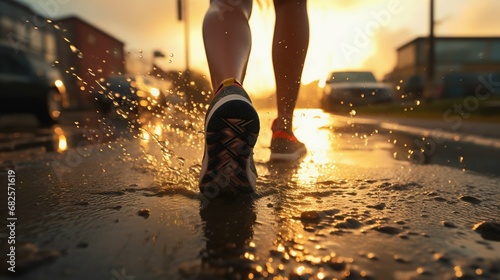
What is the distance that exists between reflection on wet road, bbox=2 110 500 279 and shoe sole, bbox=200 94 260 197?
84mm

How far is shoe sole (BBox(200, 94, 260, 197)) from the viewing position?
4.70ft

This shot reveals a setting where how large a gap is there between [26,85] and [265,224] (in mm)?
7210

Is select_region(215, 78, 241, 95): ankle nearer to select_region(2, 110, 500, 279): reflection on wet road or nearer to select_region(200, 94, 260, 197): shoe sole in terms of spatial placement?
select_region(200, 94, 260, 197): shoe sole

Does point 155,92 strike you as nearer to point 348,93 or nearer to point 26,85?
point 26,85

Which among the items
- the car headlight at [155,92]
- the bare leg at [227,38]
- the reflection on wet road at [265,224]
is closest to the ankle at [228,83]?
the bare leg at [227,38]

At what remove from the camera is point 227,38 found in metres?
1.78

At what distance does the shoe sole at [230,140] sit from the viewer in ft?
4.70

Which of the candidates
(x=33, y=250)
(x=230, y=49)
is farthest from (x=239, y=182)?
(x=33, y=250)

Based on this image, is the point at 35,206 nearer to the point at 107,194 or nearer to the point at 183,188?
the point at 107,194

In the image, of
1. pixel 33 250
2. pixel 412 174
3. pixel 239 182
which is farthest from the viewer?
pixel 412 174

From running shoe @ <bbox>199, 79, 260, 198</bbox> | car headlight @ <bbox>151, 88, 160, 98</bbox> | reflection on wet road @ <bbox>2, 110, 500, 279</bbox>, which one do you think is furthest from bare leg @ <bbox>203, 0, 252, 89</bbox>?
car headlight @ <bbox>151, 88, 160, 98</bbox>

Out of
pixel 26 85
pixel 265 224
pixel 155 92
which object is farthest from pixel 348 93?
pixel 265 224

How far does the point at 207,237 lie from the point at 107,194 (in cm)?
62

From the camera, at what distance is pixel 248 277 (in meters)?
0.85
